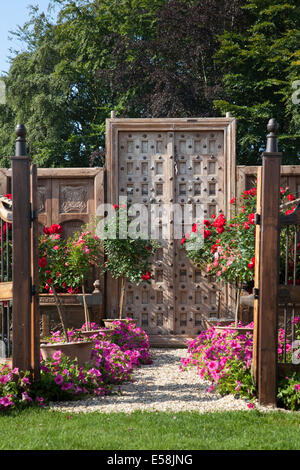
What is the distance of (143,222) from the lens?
7027 mm

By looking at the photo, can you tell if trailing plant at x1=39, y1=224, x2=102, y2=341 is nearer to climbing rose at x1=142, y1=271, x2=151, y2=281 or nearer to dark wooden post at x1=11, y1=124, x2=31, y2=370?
climbing rose at x1=142, y1=271, x2=151, y2=281

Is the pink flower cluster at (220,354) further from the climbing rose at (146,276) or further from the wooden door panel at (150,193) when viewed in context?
the wooden door panel at (150,193)

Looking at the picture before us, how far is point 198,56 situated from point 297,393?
10.7m

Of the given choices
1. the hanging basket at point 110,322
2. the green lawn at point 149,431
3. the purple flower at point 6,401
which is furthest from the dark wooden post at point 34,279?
the hanging basket at point 110,322

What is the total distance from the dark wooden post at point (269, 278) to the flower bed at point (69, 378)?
4.35 ft

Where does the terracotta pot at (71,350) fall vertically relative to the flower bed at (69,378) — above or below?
above

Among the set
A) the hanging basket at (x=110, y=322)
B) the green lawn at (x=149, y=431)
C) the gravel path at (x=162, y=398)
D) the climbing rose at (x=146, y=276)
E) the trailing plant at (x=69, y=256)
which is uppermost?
the trailing plant at (x=69, y=256)

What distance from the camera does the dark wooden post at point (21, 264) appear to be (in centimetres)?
394

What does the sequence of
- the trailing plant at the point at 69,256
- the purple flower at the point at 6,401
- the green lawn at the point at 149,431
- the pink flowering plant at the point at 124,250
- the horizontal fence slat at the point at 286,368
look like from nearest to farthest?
1. the green lawn at the point at 149,431
2. the purple flower at the point at 6,401
3. the horizontal fence slat at the point at 286,368
4. the trailing plant at the point at 69,256
5. the pink flowering plant at the point at 124,250

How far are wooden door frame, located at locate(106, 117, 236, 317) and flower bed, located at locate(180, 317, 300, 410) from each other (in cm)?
188

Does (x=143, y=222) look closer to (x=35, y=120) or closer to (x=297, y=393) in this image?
(x=297, y=393)

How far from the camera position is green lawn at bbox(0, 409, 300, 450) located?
2943 mm

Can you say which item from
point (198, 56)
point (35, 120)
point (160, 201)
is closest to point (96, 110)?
point (35, 120)

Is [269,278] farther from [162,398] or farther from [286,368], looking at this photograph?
[162,398]
